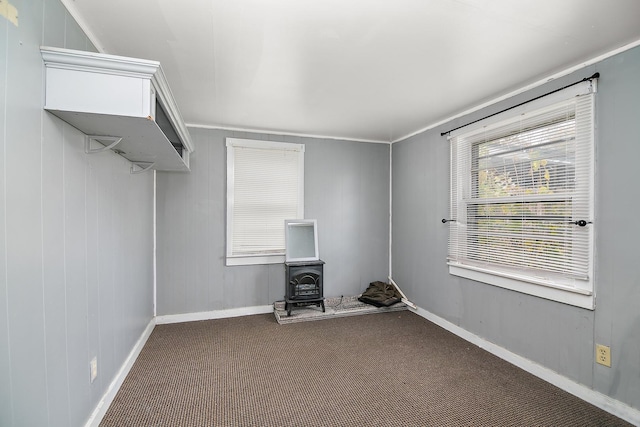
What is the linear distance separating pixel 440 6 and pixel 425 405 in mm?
2416

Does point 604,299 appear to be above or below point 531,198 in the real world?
below

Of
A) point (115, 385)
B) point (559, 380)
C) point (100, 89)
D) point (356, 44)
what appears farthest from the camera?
point (559, 380)

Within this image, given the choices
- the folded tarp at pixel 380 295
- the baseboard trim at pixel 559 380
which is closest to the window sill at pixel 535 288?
the baseboard trim at pixel 559 380

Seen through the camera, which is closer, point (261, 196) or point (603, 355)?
point (603, 355)

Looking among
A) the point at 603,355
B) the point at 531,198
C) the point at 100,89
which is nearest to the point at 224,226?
the point at 100,89

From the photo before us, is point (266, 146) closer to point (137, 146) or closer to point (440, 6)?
A: point (137, 146)

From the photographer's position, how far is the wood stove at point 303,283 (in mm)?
3557

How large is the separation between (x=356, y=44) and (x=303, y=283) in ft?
8.71

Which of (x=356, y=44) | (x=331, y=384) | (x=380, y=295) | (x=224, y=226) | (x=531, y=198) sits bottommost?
(x=331, y=384)

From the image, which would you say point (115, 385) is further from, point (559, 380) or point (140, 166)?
point (559, 380)

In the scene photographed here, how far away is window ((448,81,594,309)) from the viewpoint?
2076mm

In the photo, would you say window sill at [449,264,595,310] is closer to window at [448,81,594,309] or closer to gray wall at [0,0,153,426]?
window at [448,81,594,309]

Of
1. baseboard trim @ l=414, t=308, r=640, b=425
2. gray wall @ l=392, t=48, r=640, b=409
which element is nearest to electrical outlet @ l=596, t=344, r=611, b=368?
gray wall @ l=392, t=48, r=640, b=409

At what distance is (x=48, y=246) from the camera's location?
4.19 ft
